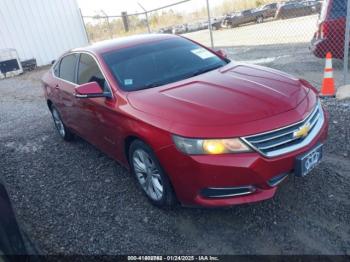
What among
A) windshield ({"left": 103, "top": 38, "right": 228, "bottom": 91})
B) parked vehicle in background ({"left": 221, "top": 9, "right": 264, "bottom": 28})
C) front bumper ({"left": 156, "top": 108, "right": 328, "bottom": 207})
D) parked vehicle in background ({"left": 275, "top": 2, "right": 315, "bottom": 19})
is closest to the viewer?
front bumper ({"left": 156, "top": 108, "right": 328, "bottom": 207})

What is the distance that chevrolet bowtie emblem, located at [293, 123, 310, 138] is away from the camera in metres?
2.65

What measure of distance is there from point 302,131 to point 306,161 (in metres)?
0.24

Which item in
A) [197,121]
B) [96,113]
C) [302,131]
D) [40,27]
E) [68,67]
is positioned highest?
[40,27]

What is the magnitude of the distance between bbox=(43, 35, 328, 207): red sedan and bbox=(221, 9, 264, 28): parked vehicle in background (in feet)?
60.5

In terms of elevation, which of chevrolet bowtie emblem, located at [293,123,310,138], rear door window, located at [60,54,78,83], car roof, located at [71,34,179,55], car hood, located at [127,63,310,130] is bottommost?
chevrolet bowtie emblem, located at [293,123,310,138]

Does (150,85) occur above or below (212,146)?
above

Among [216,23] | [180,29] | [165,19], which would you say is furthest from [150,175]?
[165,19]

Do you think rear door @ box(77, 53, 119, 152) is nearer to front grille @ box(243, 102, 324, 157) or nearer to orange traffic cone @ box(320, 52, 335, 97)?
front grille @ box(243, 102, 324, 157)

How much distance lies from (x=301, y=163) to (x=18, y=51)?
1568cm

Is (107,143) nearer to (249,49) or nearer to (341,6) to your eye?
(341,6)

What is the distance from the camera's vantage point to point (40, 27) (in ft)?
51.7

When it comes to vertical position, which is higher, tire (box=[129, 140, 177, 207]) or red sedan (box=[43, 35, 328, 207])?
red sedan (box=[43, 35, 328, 207])

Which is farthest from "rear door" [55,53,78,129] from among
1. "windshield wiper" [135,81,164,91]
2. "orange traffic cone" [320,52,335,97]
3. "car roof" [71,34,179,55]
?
"orange traffic cone" [320,52,335,97]

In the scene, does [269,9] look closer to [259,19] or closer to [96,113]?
[259,19]
